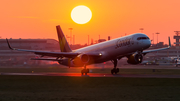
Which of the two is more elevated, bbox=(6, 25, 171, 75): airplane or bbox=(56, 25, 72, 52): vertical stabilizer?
bbox=(56, 25, 72, 52): vertical stabilizer

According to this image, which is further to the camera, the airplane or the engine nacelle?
the engine nacelle

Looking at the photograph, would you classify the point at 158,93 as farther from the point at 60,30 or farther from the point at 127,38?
the point at 60,30

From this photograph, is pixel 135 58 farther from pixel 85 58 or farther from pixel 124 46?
pixel 85 58

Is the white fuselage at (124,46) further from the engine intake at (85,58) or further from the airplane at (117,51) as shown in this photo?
the engine intake at (85,58)

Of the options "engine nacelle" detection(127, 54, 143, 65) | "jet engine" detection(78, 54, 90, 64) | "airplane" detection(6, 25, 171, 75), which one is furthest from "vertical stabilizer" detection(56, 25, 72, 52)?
"engine nacelle" detection(127, 54, 143, 65)

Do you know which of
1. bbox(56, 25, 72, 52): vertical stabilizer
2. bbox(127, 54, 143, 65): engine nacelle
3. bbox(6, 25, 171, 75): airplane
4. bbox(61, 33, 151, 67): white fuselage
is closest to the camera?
bbox(61, 33, 151, 67): white fuselage

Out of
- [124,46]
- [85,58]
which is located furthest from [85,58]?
[124,46]

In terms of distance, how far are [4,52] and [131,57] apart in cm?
15846

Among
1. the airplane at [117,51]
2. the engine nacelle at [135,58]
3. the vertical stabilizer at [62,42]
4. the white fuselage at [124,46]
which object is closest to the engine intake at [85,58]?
the airplane at [117,51]

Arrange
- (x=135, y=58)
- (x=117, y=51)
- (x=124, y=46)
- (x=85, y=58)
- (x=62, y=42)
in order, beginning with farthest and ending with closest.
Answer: (x=62, y=42) < (x=85, y=58) < (x=135, y=58) < (x=117, y=51) < (x=124, y=46)

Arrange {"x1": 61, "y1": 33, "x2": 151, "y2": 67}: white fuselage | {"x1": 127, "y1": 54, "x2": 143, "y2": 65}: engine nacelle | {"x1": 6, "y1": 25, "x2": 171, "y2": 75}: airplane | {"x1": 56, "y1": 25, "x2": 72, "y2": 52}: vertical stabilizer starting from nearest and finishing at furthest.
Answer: {"x1": 61, "y1": 33, "x2": 151, "y2": 67}: white fuselage < {"x1": 6, "y1": 25, "x2": 171, "y2": 75}: airplane < {"x1": 127, "y1": 54, "x2": 143, "y2": 65}: engine nacelle < {"x1": 56, "y1": 25, "x2": 72, "y2": 52}: vertical stabilizer

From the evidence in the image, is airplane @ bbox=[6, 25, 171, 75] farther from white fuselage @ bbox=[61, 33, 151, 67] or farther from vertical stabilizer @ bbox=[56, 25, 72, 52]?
vertical stabilizer @ bbox=[56, 25, 72, 52]

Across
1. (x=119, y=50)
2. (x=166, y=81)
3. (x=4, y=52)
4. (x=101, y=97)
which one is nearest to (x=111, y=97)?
(x=101, y=97)

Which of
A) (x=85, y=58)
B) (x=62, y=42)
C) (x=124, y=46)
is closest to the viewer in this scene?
(x=124, y=46)
